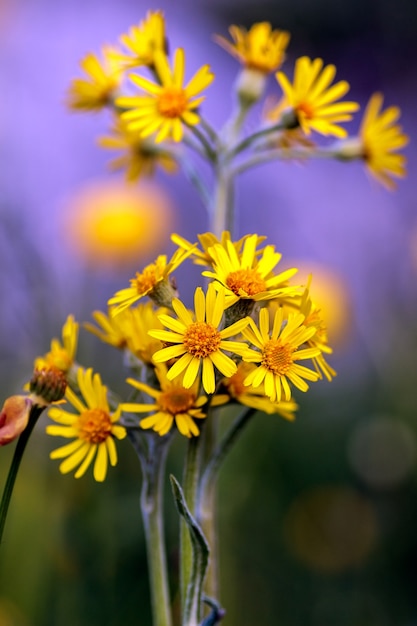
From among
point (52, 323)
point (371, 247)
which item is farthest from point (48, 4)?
point (52, 323)

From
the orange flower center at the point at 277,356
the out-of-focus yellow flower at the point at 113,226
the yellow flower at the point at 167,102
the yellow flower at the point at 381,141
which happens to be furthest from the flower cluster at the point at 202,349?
the out-of-focus yellow flower at the point at 113,226

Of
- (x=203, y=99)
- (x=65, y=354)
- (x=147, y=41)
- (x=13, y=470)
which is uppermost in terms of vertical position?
(x=147, y=41)

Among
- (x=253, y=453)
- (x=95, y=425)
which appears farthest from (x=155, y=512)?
(x=253, y=453)

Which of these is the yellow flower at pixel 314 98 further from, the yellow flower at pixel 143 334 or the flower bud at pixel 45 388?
the flower bud at pixel 45 388

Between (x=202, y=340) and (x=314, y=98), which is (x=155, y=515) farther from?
(x=314, y=98)

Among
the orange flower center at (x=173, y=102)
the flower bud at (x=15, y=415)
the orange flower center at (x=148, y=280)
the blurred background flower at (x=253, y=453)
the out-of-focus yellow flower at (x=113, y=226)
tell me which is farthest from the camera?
the out-of-focus yellow flower at (x=113, y=226)

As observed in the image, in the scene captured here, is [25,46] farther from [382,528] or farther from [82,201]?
Answer: [382,528]
